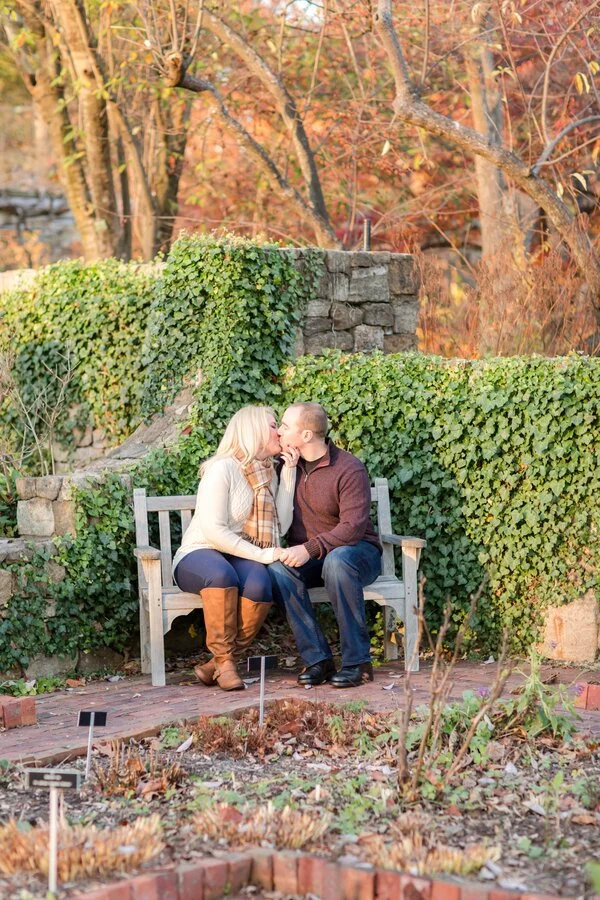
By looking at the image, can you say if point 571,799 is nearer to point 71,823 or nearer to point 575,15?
point 71,823

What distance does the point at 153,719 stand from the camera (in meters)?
4.89

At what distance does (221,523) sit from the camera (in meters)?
5.65

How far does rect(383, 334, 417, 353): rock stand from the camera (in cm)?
825

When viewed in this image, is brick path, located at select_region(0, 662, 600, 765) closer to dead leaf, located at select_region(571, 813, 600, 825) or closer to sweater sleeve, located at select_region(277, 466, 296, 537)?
sweater sleeve, located at select_region(277, 466, 296, 537)

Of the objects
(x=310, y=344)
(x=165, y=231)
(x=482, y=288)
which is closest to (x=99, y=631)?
(x=310, y=344)

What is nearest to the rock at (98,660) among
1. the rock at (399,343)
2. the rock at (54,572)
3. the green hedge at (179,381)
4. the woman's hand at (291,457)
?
the green hedge at (179,381)

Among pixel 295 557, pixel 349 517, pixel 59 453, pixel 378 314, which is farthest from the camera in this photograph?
pixel 59 453

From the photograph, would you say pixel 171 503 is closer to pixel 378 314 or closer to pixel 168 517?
pixel 168 517

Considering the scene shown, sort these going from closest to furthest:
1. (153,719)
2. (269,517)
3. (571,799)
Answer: (571,799), (153,719), (269,517)

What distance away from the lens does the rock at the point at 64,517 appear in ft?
20.0

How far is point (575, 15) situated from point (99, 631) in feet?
19.2

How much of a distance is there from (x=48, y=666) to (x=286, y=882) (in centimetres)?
291

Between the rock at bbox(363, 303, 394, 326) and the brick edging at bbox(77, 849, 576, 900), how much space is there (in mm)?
5179

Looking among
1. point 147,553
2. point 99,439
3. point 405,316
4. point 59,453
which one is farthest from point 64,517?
point 405,316
